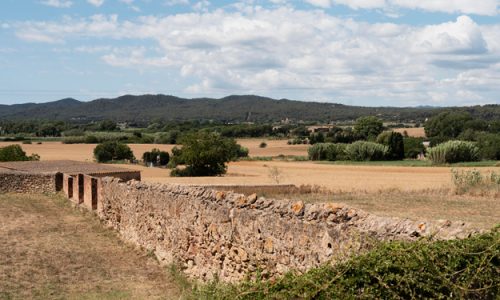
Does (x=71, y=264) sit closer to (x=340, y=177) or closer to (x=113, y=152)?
(x=340, y=177)

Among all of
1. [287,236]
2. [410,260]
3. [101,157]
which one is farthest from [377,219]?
[101,157]

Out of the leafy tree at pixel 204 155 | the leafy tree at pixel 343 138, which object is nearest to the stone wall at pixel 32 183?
the leafy tree at pixel 204 155

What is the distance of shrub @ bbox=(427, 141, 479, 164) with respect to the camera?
60.0 metres

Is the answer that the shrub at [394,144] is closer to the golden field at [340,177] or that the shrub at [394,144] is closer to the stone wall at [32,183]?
the golden field at [340,177]

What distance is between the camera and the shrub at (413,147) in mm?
76688

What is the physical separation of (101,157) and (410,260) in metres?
67.6

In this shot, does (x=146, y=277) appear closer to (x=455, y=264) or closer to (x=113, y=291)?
(x=113, y=291)

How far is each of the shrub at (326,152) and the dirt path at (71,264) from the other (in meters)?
57.2

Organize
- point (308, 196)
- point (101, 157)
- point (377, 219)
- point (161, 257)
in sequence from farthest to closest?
point (101, 157) → point (308, 196) → point (161, 257) → point (377, 219)

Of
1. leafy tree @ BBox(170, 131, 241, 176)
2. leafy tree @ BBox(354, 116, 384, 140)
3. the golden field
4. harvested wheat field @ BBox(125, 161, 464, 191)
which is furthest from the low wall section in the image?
leafy tree @ BBox(354, 116, 384, 140)

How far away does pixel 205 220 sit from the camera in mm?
10680

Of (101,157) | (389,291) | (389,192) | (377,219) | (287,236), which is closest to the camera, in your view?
(389,291)

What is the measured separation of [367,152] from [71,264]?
2385 inches

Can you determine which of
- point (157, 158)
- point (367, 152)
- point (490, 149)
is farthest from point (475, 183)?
point (157, 158)
